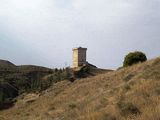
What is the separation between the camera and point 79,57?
69.7m

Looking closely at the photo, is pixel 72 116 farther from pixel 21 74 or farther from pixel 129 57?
pixel 21 74

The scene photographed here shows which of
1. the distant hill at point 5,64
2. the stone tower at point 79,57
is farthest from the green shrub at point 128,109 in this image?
the distant hill at point 5,64

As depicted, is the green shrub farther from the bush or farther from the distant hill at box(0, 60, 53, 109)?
the distant hill at box(0, 60, 53, 109)

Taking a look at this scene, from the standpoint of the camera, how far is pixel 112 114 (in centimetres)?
1291

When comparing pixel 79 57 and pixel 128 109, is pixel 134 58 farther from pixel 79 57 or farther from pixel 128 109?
pixel 128 109

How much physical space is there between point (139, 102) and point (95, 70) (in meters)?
53.4

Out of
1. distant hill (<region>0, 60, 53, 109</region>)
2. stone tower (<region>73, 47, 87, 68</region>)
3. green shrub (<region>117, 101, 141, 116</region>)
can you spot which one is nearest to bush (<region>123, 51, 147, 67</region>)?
distant hill (<region>0, 60, 53, 109</region>)

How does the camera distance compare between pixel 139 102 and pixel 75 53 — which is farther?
pixel 75 53

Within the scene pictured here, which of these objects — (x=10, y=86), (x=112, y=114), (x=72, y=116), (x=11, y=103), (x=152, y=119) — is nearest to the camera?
(x=152, y=119)

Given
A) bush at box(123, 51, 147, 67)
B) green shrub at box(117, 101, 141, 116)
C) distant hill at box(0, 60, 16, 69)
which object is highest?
distant hill at box(0, 60, 16, 69)

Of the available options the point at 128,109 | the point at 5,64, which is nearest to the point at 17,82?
the point at 5,64

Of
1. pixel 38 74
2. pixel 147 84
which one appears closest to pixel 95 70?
pixel 38 74

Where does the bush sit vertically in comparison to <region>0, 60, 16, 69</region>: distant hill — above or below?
below

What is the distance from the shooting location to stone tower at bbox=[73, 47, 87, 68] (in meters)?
69.2
